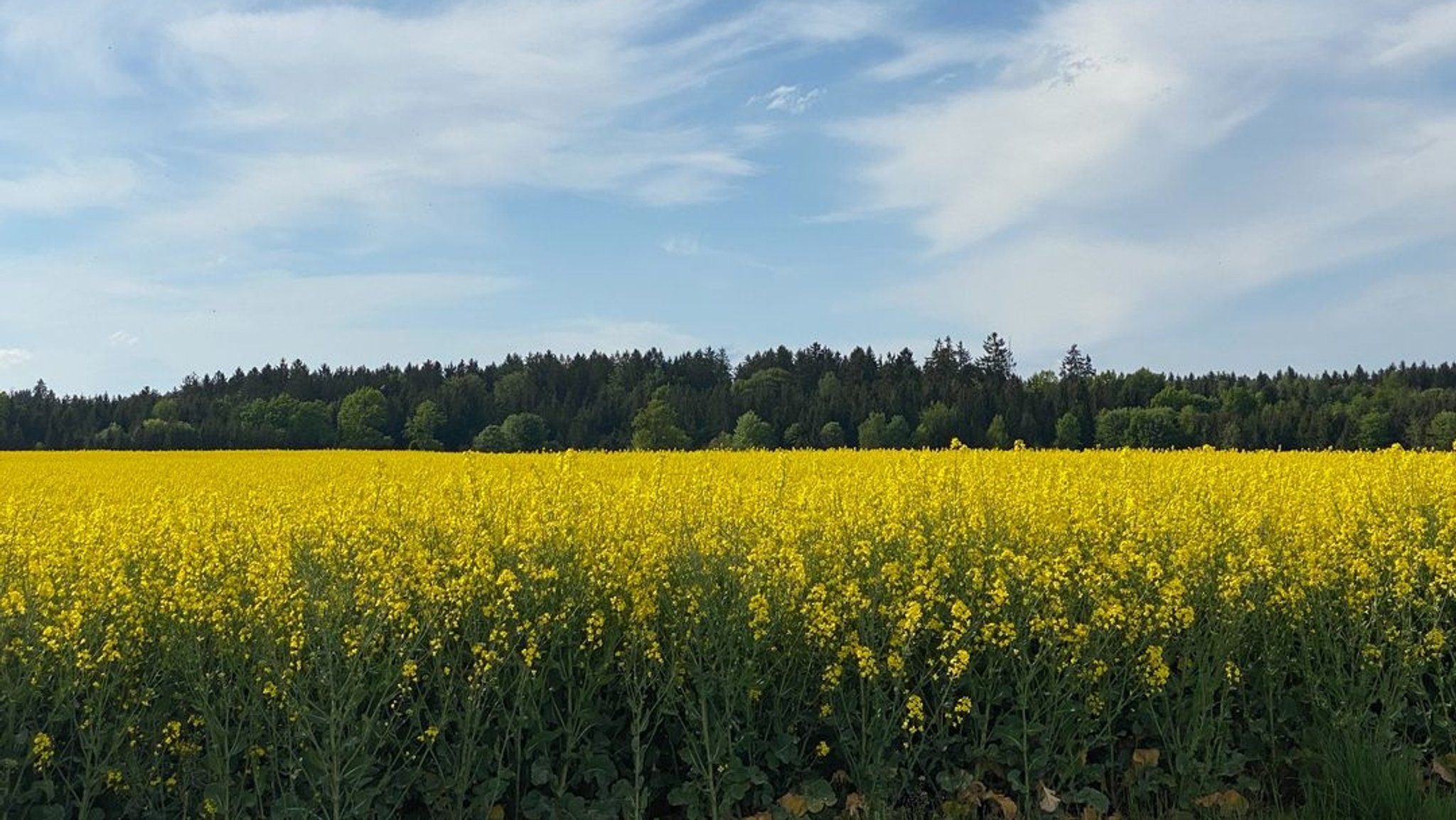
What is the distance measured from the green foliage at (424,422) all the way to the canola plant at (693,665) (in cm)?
6913

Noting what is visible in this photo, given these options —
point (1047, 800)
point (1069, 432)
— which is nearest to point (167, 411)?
point (1069, 432)

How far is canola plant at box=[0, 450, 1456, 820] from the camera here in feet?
18.0

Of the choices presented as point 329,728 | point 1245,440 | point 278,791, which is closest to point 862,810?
point 329,728

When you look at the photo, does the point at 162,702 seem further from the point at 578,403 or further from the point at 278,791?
the point at 578,403

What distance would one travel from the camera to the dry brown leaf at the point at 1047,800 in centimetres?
570

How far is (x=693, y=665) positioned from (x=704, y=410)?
77414mm

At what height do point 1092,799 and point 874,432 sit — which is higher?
point 874,432

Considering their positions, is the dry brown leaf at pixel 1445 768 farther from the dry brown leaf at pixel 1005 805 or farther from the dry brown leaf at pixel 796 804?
the dry brown leaf at pixel 796 804

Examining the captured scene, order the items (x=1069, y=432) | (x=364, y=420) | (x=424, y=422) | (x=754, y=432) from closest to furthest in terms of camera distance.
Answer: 1. (x=754, y=432)
2. (x=1069, y=432)
3. (x=424, y=422)
4. (x=364, y=420)

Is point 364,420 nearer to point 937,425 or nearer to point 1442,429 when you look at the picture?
point 937,425

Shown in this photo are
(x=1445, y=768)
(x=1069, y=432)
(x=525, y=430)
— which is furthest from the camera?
(x=525, y=430)

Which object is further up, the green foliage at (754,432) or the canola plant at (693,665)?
the green foliage at (754,432)

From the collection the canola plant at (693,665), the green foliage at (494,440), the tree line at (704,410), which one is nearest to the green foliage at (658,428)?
the tree line at (704,410)

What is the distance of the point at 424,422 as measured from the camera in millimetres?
80188
